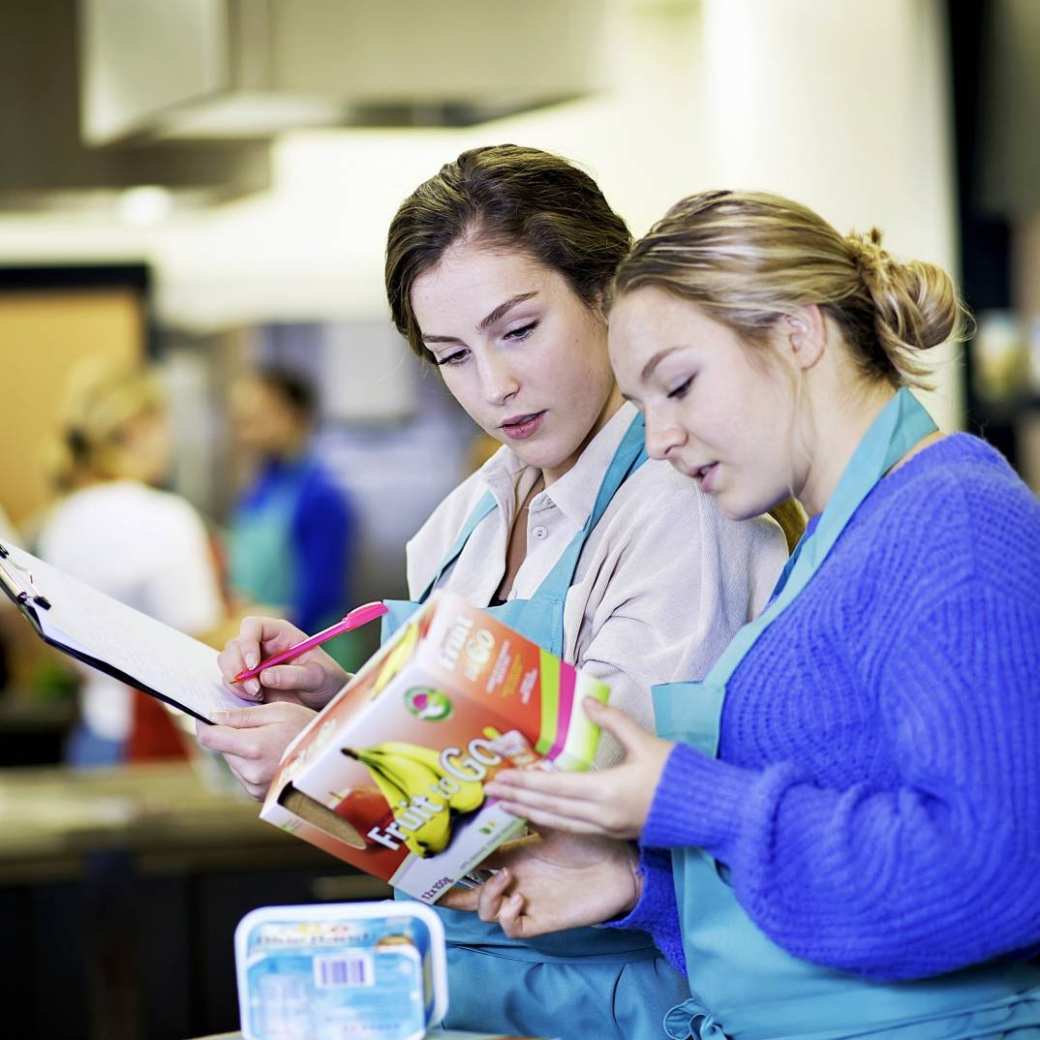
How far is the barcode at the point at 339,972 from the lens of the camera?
147cm

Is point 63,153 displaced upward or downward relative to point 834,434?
upward

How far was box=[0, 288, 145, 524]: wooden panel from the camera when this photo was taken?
667cm

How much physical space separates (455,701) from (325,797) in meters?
0.18

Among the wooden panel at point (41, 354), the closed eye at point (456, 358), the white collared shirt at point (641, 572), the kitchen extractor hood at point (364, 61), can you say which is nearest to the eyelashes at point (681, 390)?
the white collared shirt at point (641, 572)

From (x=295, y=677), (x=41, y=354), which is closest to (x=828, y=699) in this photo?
(x=295, y=677)

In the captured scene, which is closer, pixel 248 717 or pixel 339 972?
pixel 339 972

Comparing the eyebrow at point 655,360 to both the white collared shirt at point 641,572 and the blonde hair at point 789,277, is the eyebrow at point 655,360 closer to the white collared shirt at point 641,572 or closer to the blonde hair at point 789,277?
the blonde hair at point 789,277

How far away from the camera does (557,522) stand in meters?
1.90

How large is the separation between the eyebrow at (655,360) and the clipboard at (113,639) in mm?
533

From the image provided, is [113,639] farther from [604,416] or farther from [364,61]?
[364,61]

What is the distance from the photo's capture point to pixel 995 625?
1.38 metres

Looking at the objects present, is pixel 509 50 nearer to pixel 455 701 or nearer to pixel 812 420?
pixel 812 420

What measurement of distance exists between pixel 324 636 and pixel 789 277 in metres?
0.58

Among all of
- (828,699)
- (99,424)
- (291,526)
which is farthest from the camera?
(291,526)
